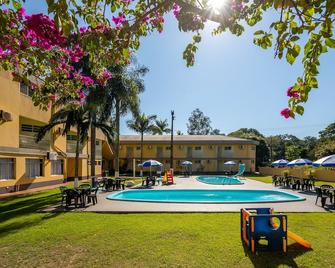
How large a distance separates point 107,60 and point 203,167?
153 ft

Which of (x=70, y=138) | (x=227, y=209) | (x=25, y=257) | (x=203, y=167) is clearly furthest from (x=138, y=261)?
(x=203, y=167)

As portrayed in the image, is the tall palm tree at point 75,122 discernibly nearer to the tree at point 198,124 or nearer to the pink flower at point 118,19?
the pink flower at point 118,19

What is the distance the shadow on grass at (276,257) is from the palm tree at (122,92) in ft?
57.0

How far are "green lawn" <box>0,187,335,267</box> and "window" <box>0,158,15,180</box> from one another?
9246 millimetres

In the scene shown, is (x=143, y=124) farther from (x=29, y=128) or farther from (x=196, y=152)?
(x=29, y=128)

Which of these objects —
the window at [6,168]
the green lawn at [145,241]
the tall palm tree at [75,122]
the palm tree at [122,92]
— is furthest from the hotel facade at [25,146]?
the green lawn at [145,241]

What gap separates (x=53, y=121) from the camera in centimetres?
2073

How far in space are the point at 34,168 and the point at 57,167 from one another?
13.5ft

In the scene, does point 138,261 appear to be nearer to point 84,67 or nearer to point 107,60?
point 107,60

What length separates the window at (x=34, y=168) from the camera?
24.2 metres

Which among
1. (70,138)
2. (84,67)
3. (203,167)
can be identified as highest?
(84,67)

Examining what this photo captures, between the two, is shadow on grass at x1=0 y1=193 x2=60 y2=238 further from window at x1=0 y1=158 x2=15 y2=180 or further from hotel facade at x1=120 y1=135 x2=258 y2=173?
hotel facade at x1=120 y1=135 x2=258 y2=173

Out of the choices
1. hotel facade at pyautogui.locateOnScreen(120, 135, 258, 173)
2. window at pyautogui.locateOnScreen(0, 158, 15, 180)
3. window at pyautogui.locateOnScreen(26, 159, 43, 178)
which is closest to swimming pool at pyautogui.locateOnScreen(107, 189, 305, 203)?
window at pyautogui.locateOnScreen(0, 158, 15, 180)

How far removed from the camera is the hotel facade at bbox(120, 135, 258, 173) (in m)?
49.2
